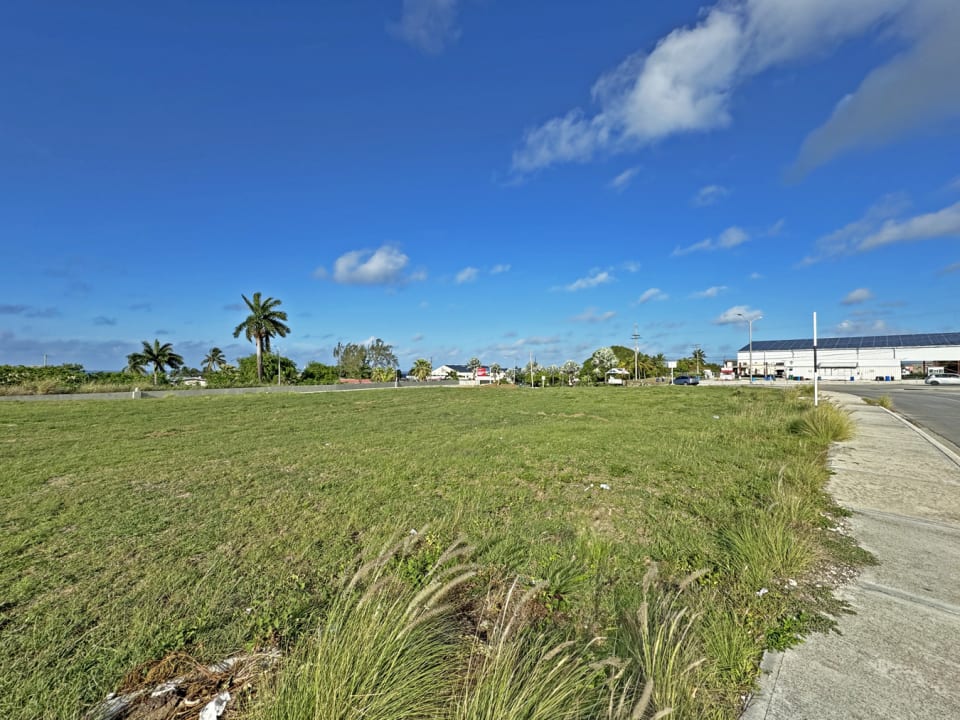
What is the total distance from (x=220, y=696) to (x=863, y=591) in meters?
4.40

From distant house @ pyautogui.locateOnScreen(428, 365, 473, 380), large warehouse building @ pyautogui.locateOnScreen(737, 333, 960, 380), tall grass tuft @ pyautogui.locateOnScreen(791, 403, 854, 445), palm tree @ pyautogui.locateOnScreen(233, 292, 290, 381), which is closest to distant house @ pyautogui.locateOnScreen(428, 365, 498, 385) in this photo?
distant house @ pyautogui.locateOnScreen(428, 365, 473, 380)

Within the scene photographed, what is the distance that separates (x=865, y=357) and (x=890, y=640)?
9900 cm

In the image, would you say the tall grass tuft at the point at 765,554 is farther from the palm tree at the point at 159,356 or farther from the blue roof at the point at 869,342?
the blue roof at the point at 869,342

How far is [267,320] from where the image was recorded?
50312 mm

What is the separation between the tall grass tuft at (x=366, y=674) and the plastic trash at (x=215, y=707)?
40 cm

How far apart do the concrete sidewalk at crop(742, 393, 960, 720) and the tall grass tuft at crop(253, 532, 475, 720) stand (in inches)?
63.2

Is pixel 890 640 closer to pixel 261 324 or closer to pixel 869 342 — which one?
pixel 261 324

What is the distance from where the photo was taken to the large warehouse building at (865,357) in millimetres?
71500

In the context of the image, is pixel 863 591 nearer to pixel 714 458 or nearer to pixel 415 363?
pixel 714 458

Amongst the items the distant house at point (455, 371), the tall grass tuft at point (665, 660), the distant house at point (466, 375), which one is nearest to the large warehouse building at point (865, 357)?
the distant house at point (466, 375)

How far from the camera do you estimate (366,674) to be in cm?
183

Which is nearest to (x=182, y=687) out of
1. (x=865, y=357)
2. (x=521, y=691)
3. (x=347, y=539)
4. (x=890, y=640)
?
(x=521, y=691)

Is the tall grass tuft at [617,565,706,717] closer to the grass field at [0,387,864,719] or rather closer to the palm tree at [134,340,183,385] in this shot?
the grass field at [0,387,864,719]

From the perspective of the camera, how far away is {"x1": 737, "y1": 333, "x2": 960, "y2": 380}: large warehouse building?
71.5 m
